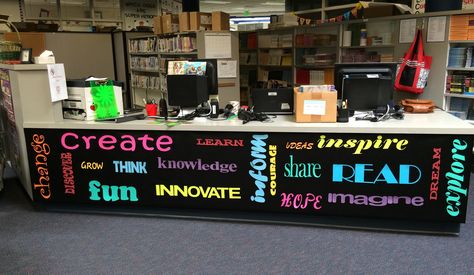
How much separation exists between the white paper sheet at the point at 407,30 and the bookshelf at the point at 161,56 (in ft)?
8.31

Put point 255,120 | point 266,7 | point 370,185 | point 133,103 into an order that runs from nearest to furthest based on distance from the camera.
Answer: point 370,185 → point 255,120 → point 133,103 → point 266,7

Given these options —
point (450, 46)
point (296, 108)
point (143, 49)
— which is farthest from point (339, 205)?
point (143, 49)

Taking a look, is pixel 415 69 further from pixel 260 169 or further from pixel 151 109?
pixel 151 109

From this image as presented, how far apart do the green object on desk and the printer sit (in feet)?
0.12

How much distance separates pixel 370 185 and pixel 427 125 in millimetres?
606

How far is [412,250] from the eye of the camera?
2.86 m

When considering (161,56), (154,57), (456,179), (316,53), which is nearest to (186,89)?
(456,179)

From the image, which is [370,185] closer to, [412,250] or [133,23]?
[412,250]

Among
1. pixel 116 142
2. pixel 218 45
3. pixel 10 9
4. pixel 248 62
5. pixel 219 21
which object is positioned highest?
pixel 10 9

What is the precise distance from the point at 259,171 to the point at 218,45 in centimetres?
368

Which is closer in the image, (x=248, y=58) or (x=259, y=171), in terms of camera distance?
(x=259, y=171)

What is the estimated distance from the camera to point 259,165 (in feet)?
10.5

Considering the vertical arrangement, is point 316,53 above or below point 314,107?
above

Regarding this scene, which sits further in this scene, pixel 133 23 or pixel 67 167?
pixel 133 23
